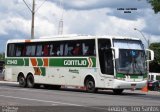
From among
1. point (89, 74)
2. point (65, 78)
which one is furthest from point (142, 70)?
point (65, 78)

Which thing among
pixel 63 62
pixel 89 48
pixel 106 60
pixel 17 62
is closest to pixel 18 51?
pixel 17 62

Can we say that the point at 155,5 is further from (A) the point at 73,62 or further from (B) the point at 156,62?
(B) the point at 156,62

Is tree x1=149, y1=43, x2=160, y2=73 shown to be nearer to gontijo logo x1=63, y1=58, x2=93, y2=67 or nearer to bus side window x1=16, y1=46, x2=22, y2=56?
bus side window x1=16, y1=46, x2=22, y2=56

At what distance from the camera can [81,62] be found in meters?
32.3

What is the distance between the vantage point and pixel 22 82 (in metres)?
37.3

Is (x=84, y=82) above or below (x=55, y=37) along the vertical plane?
below

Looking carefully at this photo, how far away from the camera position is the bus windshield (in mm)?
30094

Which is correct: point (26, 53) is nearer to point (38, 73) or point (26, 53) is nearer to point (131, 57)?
point (38, 73)

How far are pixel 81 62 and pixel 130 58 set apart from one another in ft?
11.2

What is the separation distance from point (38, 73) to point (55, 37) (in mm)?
3060

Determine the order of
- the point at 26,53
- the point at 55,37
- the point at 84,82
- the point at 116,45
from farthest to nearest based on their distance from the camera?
the point at 26,53 → the point at 55,37 → the point at 84,82 → the point at 116,45

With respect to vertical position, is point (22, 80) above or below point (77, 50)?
below

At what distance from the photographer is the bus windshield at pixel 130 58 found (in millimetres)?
30094

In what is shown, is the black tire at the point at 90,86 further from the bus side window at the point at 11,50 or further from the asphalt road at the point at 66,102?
the bus side window at the point at 11,50
